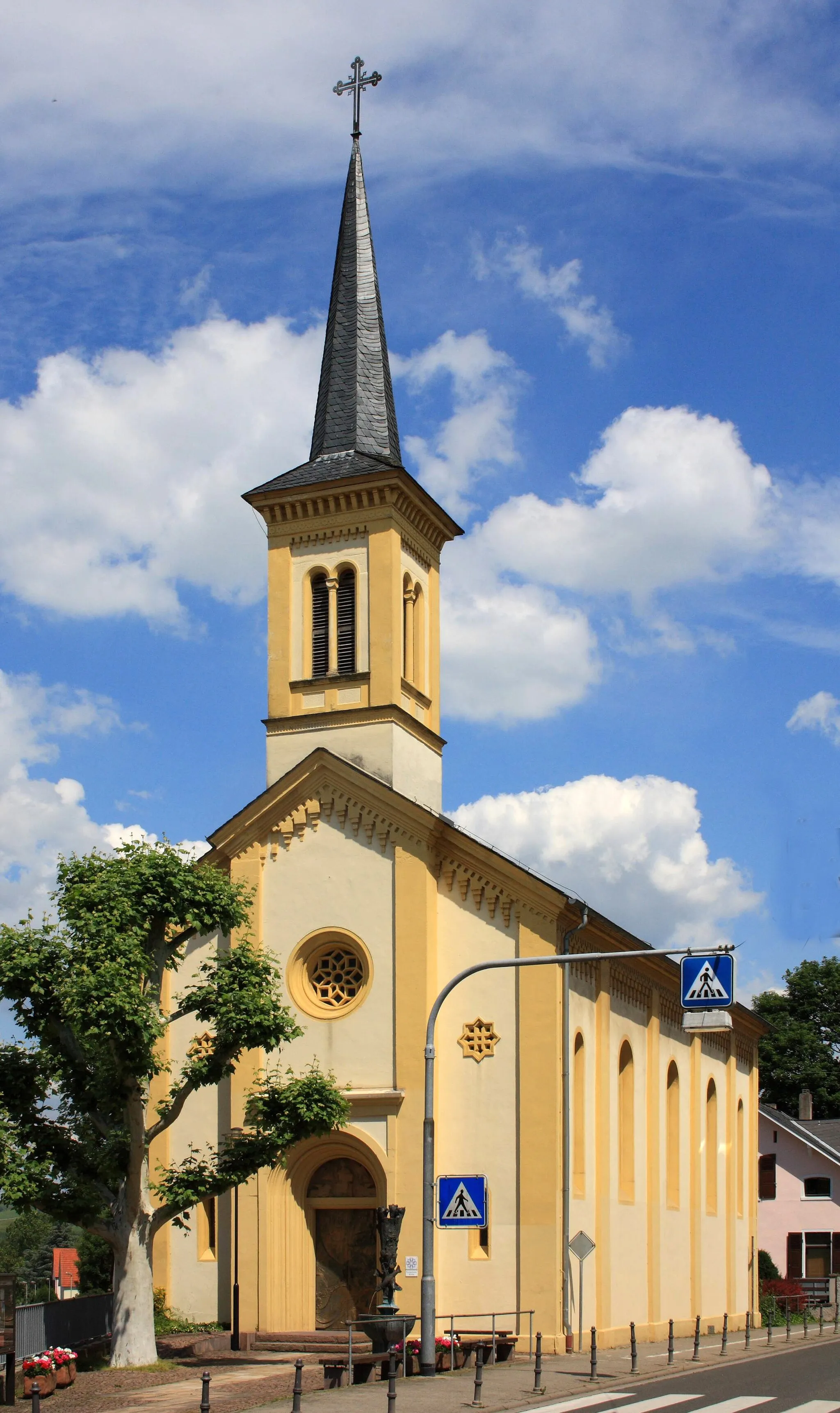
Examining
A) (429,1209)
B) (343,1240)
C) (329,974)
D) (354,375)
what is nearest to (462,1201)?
(429,1209)

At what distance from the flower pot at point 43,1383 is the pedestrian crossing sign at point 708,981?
35.6 feet

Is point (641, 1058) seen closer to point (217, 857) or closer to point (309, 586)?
point (217, 857)

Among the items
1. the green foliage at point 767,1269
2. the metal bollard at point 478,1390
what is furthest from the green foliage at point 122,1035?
the green foliage at point 767,1269

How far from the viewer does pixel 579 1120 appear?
3053 centimetres

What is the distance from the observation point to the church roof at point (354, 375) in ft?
115

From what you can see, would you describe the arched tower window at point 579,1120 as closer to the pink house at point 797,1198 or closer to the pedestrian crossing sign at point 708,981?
the pedestrian crossing sign at point 708,981

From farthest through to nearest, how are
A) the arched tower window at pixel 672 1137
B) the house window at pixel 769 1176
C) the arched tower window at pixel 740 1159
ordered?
the house window at pixel 769 1176
the arched tower window at pixel 740 1159
the arched tower window at pixel 672 1137

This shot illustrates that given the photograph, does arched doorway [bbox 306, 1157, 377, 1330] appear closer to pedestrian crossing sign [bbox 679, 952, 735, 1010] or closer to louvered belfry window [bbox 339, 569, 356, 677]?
louvered belfry window [bbox 339, 569, 356, 677]

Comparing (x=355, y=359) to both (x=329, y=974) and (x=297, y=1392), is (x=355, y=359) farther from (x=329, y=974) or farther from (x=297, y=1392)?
(x=297, y=1392)

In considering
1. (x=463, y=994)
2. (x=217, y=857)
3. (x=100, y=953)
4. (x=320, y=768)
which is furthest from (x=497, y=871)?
(x=100, y=953)

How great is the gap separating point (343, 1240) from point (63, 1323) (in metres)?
5.87

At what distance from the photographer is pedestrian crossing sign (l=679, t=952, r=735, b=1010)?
19766 mm

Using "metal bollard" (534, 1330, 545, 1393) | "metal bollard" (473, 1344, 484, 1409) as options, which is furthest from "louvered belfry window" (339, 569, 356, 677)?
"metal bollard" (473, 1344, 484, 1409)

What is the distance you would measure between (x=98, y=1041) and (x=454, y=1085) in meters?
8.17
